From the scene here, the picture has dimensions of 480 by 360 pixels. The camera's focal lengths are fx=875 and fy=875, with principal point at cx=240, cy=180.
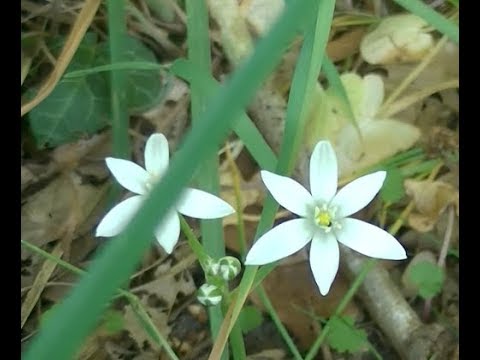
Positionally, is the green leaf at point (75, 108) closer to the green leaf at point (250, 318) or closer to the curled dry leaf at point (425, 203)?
the green leaf at point (250, 318)

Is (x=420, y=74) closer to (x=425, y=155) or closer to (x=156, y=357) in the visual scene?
(x=425, y=155)

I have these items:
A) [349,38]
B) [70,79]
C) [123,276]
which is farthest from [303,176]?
[123,276]

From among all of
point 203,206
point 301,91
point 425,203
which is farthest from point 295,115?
point 425,203

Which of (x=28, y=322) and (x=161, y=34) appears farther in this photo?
(x=161, y=34)

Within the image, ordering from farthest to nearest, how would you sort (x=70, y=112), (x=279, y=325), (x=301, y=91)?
1. (x=70, y=112)
2. (x=279, y=325)
3. (x=301, y=91)

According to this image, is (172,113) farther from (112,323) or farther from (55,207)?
(112,323)
